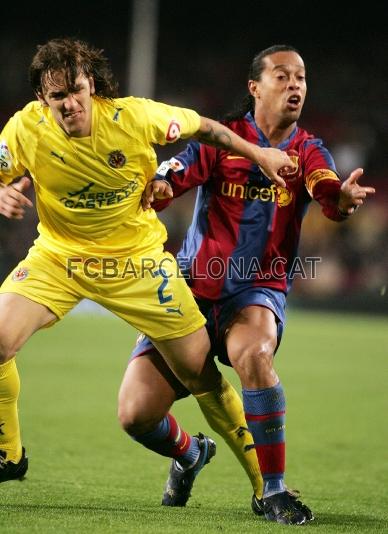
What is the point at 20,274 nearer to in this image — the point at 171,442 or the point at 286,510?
the point at 171,442

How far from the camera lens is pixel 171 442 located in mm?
5453

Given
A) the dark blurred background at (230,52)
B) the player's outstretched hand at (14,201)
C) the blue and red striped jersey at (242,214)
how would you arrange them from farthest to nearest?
the dark blurred background at (230,52) → the blue and red striped jersey at (242,214) → the player's outstretched hand at (14,201)

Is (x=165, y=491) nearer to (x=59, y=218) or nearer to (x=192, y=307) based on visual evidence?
(x=192, y=307)

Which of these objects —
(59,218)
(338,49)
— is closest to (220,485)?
(59,218)

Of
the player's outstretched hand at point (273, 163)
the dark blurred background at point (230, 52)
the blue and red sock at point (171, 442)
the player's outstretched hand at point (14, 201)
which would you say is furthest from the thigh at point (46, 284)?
the dark blurred background at point (230, 52)

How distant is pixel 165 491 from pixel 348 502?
106 centimetres

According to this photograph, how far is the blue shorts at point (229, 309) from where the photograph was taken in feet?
17.2

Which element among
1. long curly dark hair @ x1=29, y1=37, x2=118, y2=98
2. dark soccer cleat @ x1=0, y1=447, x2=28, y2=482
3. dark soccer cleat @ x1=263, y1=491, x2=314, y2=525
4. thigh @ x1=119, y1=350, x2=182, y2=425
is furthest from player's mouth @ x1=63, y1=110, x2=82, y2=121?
dark soccer cleat @ x1=263, y1=491, x2=314, y2=525

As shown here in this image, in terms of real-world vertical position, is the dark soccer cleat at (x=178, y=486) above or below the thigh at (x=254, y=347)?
below

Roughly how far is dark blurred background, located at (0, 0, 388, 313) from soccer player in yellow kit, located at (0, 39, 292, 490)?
19561 mm

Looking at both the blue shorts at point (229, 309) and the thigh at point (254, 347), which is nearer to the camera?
the thigh at point (254, 347)

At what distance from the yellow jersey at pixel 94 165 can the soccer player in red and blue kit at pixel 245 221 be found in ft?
0.73

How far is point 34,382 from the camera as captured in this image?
1070cm

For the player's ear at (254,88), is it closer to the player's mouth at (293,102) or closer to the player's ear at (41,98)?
the player's mouth at (293,102)
